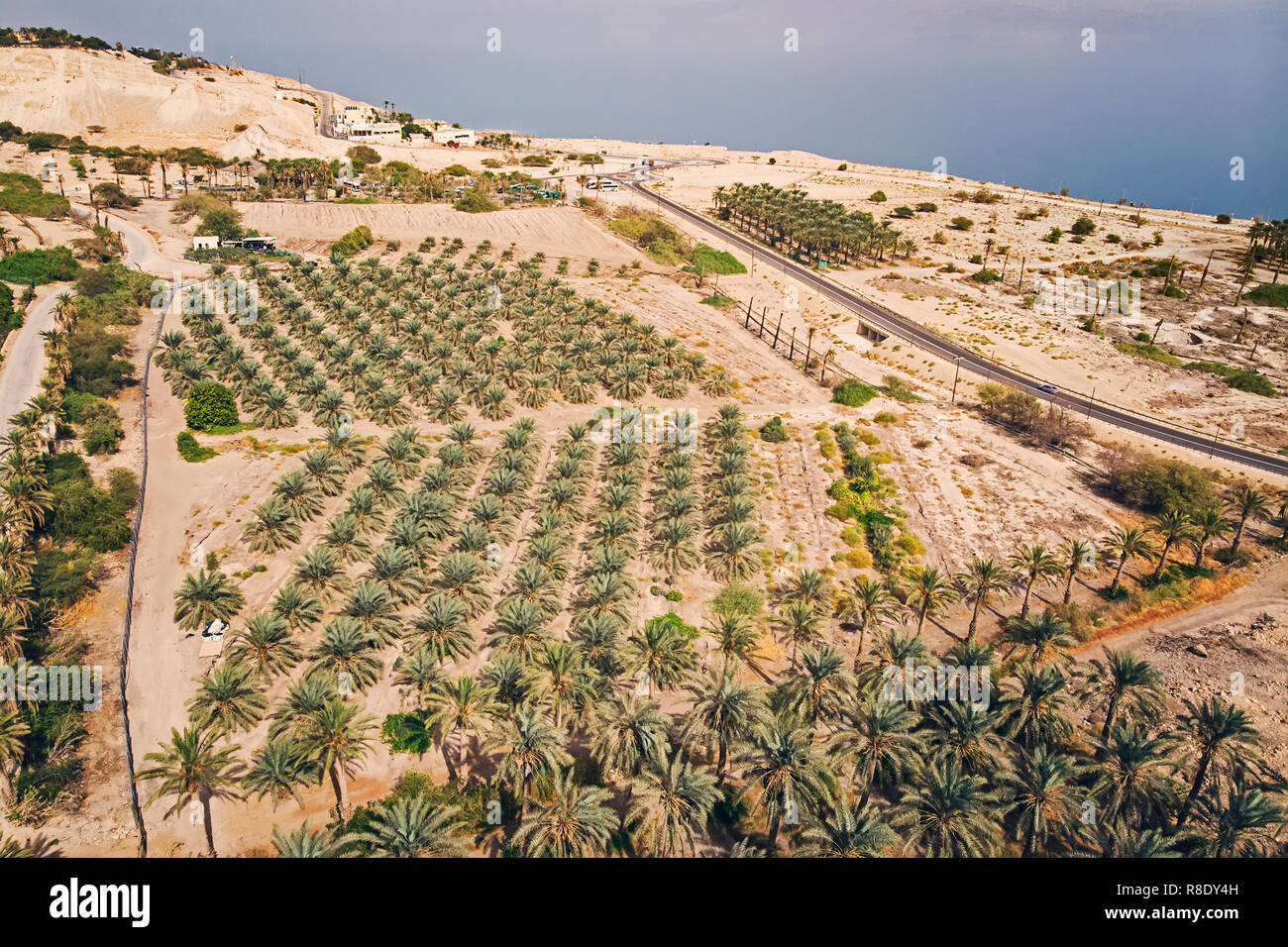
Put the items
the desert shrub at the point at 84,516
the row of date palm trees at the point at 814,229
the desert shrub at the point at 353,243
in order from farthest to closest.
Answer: the row of date palm trees at the point at 814,229 → the desert shrub at the point at 353,243 → the desert shrub at the point at 84,516

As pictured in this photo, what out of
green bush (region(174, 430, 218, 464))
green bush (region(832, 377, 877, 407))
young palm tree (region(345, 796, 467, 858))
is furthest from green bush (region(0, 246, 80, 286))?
green bush (region(832, 377, 877, 407))

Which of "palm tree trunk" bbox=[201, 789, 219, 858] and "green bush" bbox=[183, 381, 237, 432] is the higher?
"green bush" bbox=[183, 381, 237, 432]

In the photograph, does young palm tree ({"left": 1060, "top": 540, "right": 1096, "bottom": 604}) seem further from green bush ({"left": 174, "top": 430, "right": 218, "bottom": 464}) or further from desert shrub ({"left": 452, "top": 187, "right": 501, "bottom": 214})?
desert shrub ({"left": 452, "top": 187, "right": 501, "bottom": 214})

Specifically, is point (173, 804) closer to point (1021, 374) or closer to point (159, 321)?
point (159, 321)

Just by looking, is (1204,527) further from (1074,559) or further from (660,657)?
(660,657)

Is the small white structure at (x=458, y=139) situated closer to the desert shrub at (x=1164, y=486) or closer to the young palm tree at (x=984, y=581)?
the desert shrub at (x=1164, y=486)

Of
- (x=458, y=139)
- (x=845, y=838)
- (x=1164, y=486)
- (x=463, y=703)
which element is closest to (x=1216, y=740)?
(x=845, y=838)

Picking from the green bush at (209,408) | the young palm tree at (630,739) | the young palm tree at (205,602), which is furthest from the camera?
the green bush at (209,408)

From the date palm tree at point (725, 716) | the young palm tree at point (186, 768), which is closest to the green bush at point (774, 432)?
the date palm tree at point (725, 716)
